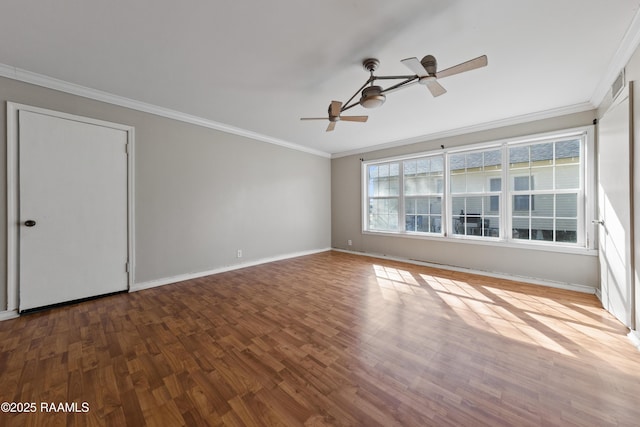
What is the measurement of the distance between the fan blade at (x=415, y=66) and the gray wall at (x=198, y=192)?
335cm

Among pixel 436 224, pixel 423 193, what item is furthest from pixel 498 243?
pixel 423 193

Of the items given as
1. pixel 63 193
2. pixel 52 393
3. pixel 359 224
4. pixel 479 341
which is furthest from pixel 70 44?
pixel 359 224

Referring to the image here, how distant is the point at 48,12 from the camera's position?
175cm

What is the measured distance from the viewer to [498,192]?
3.98m

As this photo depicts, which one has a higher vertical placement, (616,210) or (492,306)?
(616,210)

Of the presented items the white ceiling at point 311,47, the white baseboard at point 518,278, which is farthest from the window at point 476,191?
the white ceiling at point 311,47

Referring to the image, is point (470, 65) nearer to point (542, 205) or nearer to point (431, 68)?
point (431, 68)

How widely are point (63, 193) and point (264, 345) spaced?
293cm

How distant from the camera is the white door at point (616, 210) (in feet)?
7.07

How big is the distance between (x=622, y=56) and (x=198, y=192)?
5177 millimetres

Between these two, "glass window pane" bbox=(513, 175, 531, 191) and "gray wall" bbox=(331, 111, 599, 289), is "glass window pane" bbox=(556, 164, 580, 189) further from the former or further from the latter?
"gray wall" bbox=(331, 111, 599, 289)

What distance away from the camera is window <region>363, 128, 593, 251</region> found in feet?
11.3

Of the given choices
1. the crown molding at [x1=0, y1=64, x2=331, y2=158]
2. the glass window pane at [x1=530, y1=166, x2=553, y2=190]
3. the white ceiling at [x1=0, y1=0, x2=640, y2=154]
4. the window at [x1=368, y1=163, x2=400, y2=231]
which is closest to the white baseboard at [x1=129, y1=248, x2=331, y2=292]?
the window at [x1=368, y1=163, x2=400, y2=231]

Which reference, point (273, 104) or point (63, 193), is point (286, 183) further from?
point (63, 193)
